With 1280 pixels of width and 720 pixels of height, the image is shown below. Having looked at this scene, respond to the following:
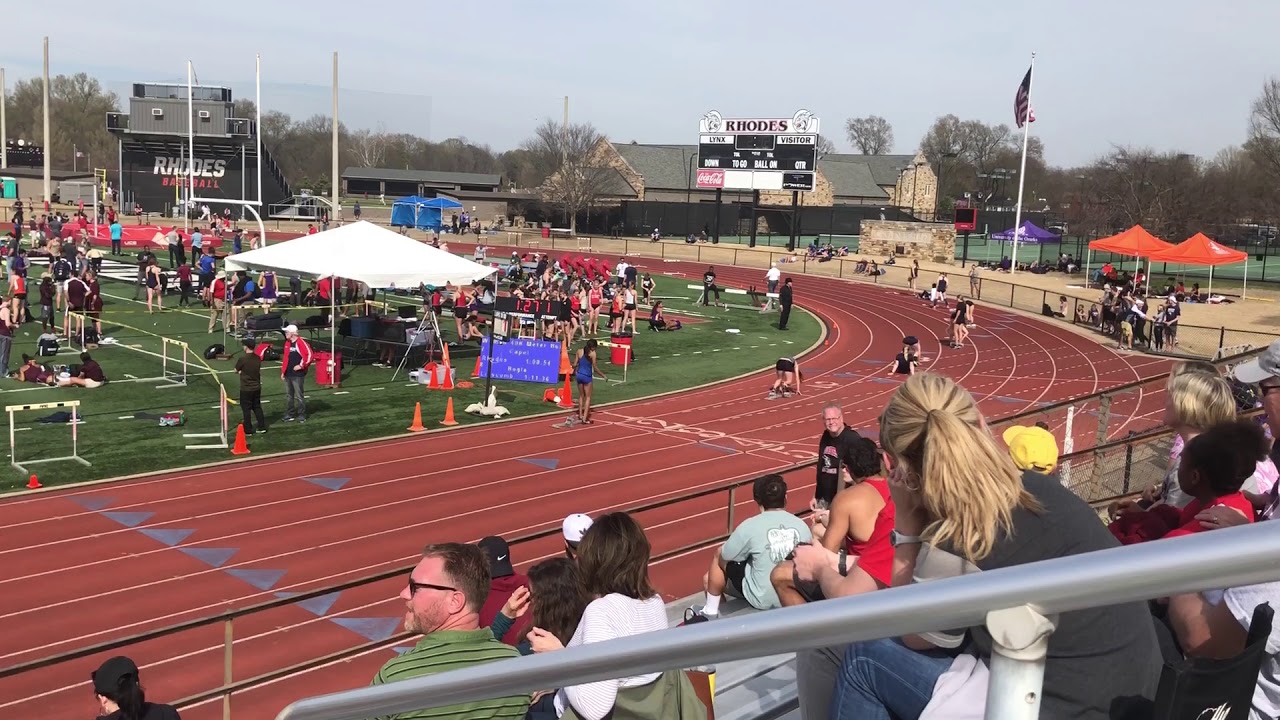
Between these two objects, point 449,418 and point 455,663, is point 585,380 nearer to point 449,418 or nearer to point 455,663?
point 449,418

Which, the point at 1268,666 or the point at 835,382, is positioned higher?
the point at 1268,666

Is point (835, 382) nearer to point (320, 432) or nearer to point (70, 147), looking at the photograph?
point (320, 432)

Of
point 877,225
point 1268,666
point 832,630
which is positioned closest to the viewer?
point 832,630

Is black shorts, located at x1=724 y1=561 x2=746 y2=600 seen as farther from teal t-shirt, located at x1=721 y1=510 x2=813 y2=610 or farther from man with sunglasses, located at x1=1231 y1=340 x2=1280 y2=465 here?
man with sunglasses, located at x1=1231 y1=340 x2=1280 y2=465

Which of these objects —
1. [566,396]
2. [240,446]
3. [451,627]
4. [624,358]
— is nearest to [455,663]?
[451,627]

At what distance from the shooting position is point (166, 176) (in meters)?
75.6

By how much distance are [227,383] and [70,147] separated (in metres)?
103

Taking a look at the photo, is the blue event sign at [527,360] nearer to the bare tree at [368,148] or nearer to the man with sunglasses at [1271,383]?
the man with sunglasses at [1271,383]

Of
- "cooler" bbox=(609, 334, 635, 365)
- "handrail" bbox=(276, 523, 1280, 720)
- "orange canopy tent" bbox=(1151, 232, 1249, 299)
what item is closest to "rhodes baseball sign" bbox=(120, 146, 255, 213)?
"cooler" bbox=(609, 334, 635, 365)

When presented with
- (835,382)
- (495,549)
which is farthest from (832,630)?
(835,382)

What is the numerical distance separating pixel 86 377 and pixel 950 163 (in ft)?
329

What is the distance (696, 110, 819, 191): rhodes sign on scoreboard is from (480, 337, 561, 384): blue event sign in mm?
36848

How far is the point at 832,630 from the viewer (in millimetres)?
1493

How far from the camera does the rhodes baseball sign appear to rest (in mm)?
74938
